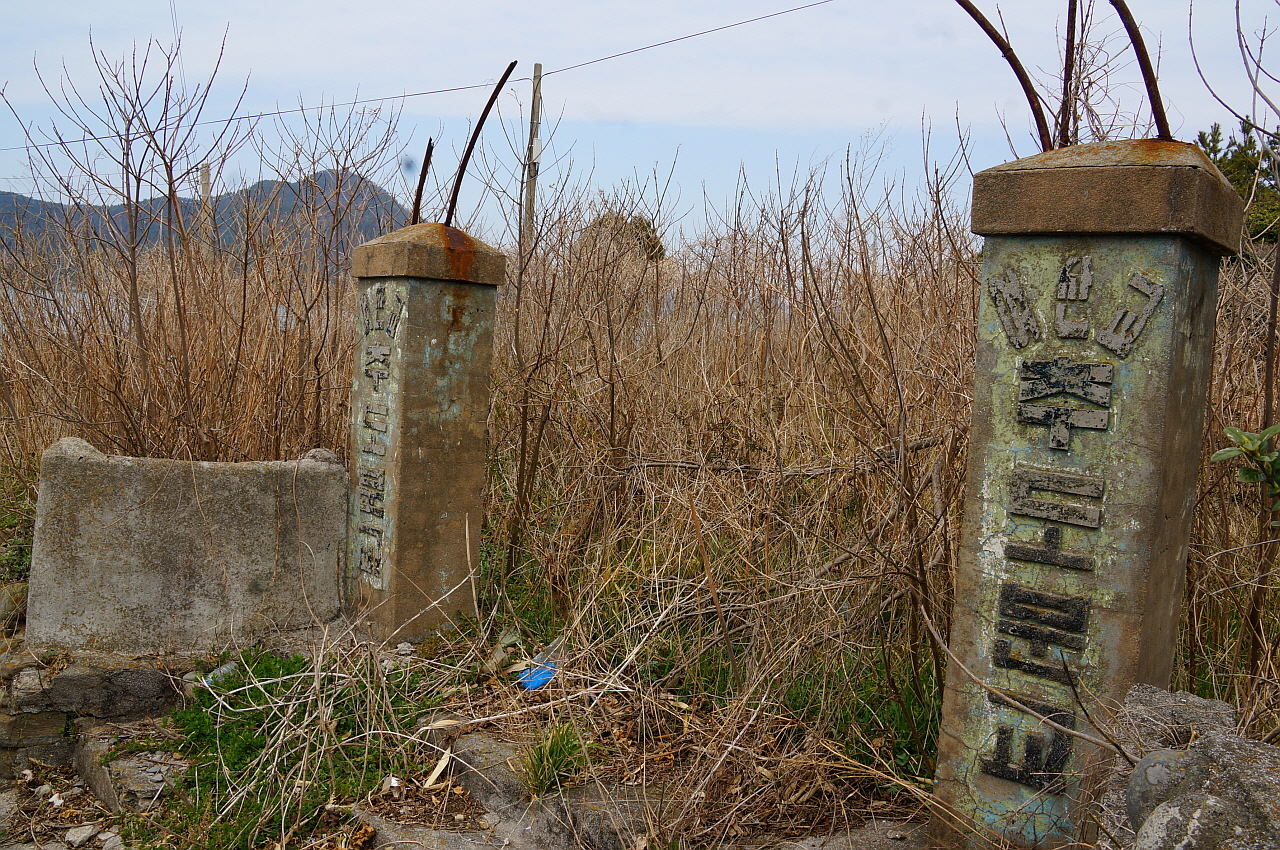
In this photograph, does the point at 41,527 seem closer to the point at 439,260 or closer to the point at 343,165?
the point at 439,260

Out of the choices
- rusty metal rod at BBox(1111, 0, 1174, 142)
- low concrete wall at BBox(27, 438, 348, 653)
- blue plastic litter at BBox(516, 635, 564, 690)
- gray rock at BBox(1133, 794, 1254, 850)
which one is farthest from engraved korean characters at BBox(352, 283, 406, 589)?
gray rock at BBox(1133, 794, 1254, 850)

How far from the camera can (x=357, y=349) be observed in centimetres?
408

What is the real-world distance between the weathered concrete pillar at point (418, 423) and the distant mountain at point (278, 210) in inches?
33.7

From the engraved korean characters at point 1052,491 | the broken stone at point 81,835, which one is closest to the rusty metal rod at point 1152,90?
the engraved korean characters at point 1052,491

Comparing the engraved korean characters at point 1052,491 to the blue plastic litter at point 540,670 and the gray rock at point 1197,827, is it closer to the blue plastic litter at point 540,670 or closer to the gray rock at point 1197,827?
the gray rock at point 1197,827

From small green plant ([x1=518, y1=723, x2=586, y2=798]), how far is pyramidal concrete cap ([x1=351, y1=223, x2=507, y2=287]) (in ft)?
6.27

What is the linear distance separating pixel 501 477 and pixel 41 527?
7.50 ft

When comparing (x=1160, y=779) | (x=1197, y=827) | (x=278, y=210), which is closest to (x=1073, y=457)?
(x=1160, y=779)

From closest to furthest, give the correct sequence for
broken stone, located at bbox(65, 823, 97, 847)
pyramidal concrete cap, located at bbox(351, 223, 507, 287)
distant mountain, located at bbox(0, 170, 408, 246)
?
broken stone, located at bbox(65, 823, 97, 847) < pyramidal concrete cap, located at bbox(351, 223, 507, 287) < distant mountain, located at bbox(0, 170, 408, 246)

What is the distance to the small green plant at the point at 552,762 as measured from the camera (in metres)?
2.99

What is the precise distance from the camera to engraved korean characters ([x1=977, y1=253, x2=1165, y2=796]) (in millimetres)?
2137

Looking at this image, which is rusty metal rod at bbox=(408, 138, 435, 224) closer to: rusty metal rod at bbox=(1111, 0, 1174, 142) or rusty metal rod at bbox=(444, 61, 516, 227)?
rusty metal rod at bbox=(444, 61, 516, 227)

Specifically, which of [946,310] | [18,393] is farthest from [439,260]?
[18,393]

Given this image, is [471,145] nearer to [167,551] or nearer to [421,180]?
[421,180]
